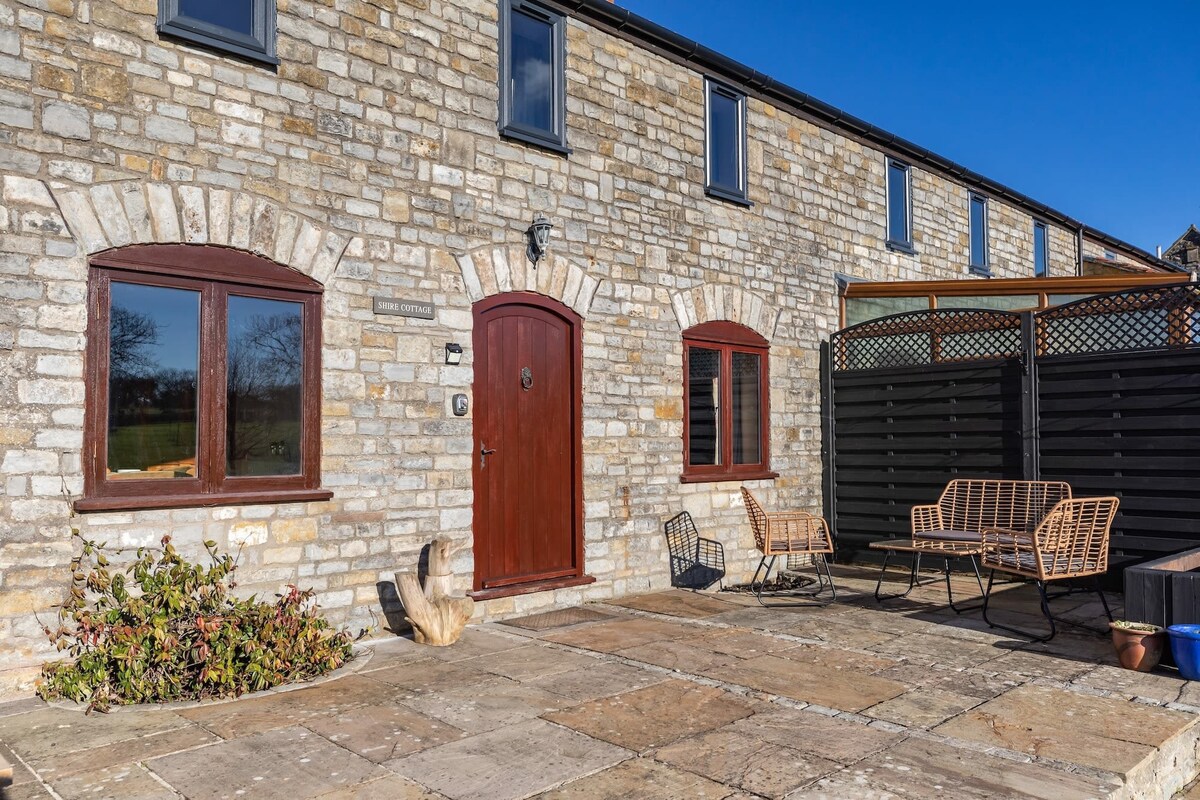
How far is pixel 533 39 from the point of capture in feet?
24.5

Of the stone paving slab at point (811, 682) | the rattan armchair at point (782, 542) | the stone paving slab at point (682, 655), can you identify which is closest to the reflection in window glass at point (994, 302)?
the rattan armchair at point (782, 542)

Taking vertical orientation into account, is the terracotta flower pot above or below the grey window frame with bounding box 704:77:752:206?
below

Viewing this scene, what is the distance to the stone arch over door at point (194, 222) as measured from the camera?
5.13m

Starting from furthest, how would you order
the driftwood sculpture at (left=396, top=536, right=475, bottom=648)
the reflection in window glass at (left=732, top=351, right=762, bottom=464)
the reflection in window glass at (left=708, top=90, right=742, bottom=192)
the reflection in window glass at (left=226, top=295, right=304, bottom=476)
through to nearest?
the reflection in window glass at (left=732, top=351, right=762, bottom=464), the reflection in window glass at (left=708, top=90, right=742, bottom=192), the driftwood sculpture at (left=396, top=536, right=475, bottom=648), the reflection in window glass at (left=226, top=295, right=304, bottom=476)

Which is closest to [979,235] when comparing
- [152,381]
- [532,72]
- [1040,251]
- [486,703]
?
[1040,251]

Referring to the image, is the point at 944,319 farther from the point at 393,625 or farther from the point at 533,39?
the point at 393,625

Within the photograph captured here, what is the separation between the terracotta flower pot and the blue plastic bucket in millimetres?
91

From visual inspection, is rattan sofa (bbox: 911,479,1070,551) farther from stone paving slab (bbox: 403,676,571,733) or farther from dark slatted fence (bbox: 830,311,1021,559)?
stone paving slab (bbox: 403,676,571,733)

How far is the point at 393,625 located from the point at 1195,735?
4763 mm

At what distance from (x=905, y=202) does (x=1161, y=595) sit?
7.25 m

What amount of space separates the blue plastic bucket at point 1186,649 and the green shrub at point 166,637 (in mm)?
4952

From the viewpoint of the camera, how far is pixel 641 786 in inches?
142

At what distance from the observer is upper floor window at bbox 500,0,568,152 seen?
715 cm

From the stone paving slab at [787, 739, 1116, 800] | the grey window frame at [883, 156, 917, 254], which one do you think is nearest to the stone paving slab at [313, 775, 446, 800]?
the stone paving slab at [787, 739, 1116, 800]
